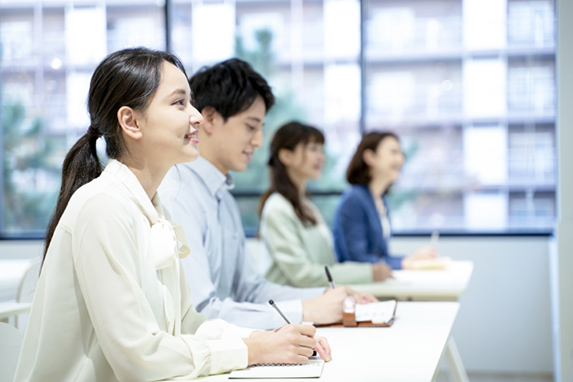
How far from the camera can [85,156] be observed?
1.44 metres

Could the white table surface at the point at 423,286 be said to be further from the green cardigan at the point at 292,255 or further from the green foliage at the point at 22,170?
the green foliage at the point at 22,170

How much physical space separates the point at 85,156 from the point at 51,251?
274 millimetres

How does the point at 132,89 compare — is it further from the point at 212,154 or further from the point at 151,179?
the point at 212,154

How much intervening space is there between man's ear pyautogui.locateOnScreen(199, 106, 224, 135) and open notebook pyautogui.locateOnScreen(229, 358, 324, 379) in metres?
0.99

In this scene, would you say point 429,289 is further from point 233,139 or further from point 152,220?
point 152,220

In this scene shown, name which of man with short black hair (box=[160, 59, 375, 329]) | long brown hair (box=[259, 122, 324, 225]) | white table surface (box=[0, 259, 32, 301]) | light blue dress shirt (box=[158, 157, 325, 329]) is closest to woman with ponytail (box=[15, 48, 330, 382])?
light blue dress shirt (box=[158, 157, 325, 329])

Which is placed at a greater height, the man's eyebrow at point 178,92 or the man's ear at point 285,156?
the man's eyebrow at point 178,92

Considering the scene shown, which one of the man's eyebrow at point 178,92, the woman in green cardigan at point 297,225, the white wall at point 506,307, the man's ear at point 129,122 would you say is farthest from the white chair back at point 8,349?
the white wall at point 506,307

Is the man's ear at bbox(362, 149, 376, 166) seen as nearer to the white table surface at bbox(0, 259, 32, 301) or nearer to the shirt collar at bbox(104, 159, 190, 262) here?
the white table surface at bbox(0, 259, 32, 301)

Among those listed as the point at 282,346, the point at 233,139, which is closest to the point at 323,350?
the point at 282,346

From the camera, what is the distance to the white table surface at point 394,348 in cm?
129

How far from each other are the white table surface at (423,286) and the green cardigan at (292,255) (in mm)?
86

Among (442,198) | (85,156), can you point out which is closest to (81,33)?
(442,198)

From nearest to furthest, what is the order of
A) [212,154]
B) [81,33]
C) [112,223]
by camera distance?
[112,223], [212,154], [81,33]
